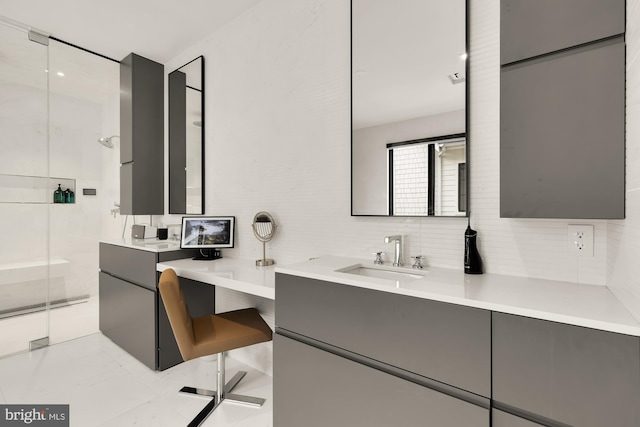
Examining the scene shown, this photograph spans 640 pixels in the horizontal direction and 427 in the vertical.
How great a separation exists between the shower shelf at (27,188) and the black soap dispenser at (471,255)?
134 inches

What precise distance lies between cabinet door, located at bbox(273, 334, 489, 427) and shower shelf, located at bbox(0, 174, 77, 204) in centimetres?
268

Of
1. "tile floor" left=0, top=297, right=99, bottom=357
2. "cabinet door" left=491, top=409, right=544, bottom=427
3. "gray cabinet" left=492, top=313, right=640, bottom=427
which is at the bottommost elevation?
"tile floor" left=0, top=297, right=99, bottom=357

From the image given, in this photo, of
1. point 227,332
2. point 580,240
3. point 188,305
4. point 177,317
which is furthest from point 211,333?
point 580,240

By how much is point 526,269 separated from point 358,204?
33.4 inches

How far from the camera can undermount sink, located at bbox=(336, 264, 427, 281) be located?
1469mm

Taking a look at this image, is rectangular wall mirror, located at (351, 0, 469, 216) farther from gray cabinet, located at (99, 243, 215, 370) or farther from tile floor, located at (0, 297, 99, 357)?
tile floor, located at (0, 297, 99, 357)

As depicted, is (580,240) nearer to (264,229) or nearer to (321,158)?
(321,158)

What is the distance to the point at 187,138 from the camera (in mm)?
2852

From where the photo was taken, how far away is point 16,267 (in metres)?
2.61

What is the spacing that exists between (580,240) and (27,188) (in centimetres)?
381

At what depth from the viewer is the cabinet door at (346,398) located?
1.03 meters

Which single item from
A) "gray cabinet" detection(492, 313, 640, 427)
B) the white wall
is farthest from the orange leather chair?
"gray cabinet" detection(492, 313, 640, 427)

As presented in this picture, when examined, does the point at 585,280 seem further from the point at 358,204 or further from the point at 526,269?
the point at 358,204

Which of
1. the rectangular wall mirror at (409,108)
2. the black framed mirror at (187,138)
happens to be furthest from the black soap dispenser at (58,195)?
the rectangular wall mirror at (409,108)
